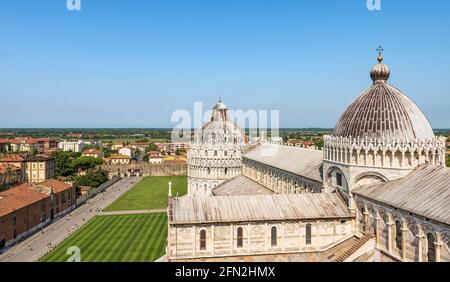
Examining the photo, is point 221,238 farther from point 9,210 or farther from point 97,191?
point 97,191

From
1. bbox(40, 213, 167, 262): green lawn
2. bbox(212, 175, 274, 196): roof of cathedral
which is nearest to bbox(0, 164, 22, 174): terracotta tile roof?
bbox(40, 213, 167, 262): green lawn

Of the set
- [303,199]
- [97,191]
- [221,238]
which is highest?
[303,199]

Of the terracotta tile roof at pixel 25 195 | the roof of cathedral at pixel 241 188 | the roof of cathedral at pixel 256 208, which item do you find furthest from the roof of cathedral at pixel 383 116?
the terracotta tile roof at pixel 25 195

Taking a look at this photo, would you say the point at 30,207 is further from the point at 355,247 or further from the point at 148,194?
the point at 355,247
